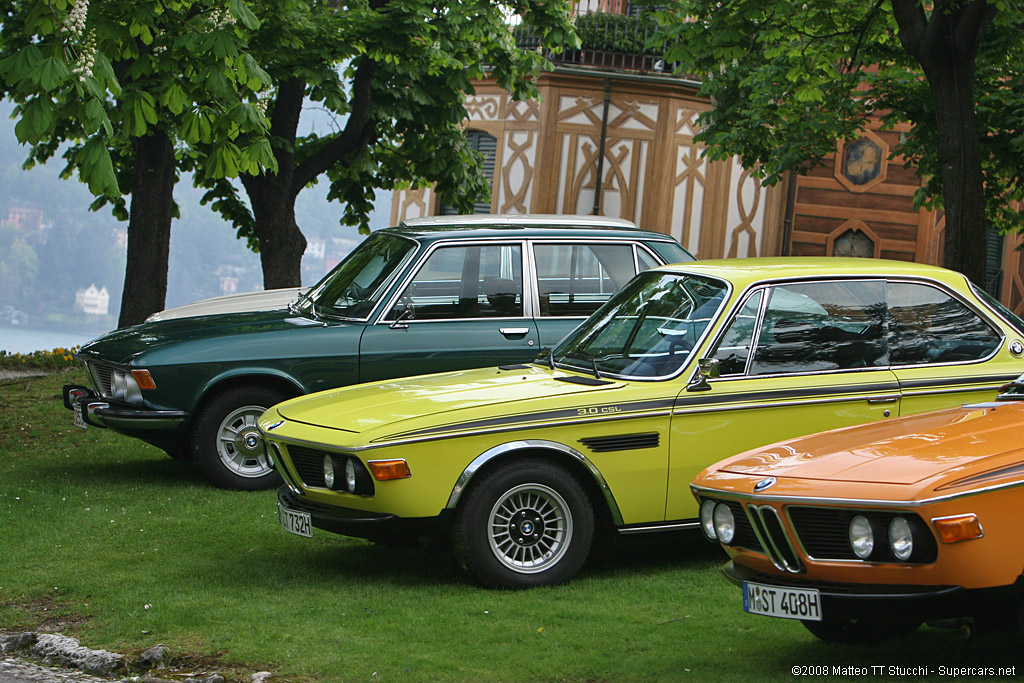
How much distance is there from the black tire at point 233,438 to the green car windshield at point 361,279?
0.93 m

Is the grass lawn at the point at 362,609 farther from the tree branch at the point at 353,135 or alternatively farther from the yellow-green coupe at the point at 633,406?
the tree branch at the point at 353,135

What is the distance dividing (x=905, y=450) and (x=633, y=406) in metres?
2.15

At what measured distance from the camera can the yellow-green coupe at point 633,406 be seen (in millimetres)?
6621

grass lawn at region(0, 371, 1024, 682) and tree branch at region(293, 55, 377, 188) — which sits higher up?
tree branch at region(293, 55, 377, 188)

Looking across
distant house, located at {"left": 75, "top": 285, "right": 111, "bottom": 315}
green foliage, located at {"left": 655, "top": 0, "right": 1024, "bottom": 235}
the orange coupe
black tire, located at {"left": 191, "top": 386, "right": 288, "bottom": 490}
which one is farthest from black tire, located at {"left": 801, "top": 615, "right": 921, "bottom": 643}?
distant house, located at {"left": 75, "top": 285, "right": 111, "bottom": 315}

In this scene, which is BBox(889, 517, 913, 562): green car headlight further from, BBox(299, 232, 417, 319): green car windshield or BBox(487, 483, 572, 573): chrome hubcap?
BBox(299, 232, 417, 319): green car windshield

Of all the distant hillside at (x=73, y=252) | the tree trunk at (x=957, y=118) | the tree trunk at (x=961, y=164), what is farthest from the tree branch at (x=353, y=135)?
the distant hillside at (x=73, y=252)

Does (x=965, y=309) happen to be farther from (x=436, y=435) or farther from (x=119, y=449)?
(x=119, y=449)

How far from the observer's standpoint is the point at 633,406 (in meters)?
6.89

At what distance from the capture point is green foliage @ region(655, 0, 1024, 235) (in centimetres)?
1432

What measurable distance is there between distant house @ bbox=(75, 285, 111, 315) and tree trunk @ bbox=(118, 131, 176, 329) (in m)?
48.7

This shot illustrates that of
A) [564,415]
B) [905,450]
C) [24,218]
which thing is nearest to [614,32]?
[564,415]

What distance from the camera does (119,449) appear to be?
11852 millimetres

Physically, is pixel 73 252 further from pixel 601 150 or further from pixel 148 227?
pixel 148 227
